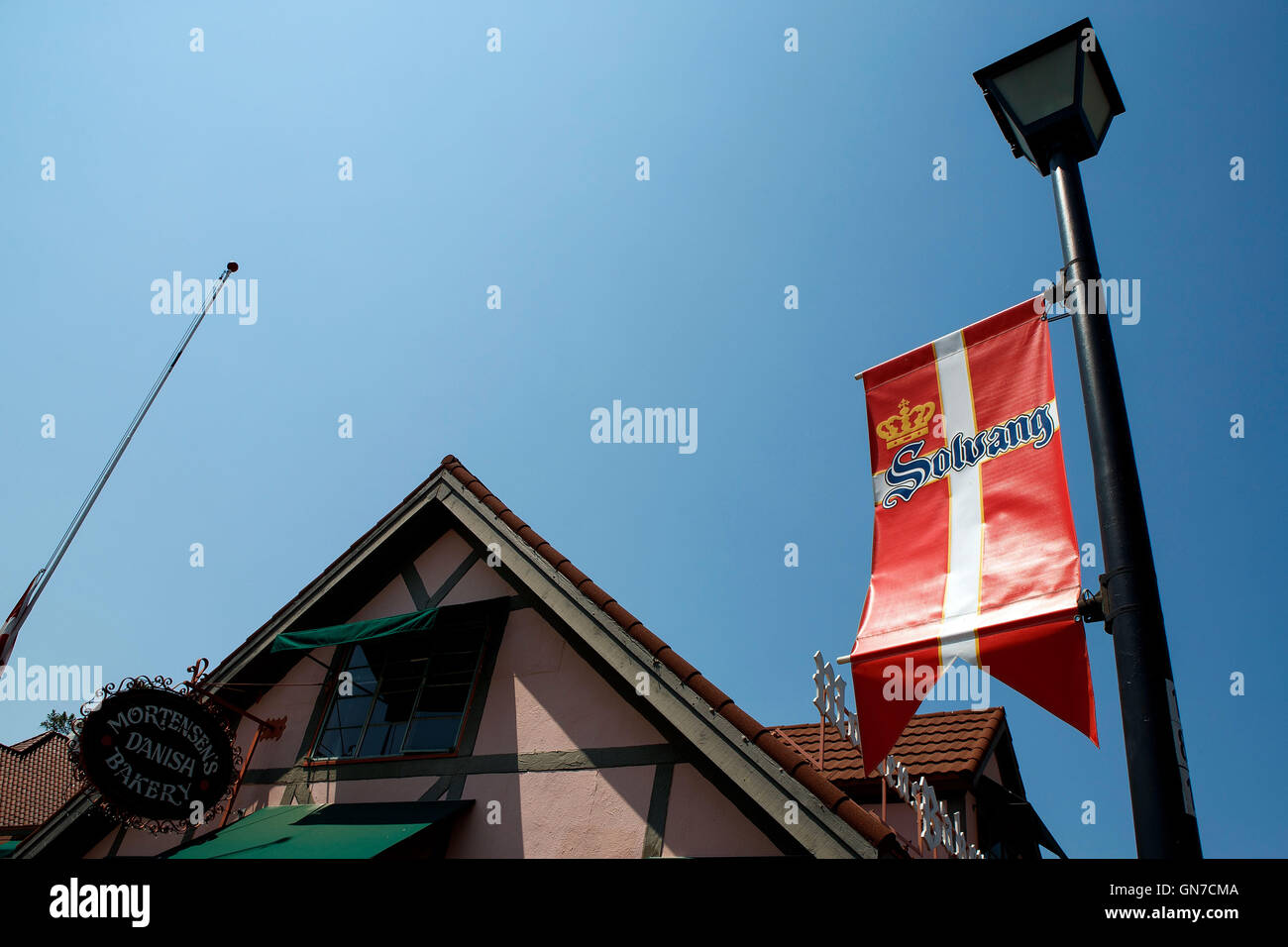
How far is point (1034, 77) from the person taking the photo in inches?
139

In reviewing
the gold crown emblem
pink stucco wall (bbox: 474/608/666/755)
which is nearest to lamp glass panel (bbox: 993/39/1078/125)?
the gold crown emblem

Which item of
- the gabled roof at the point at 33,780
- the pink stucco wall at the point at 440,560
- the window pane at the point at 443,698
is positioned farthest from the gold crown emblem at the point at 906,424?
the gabled roof at the point at 33,780

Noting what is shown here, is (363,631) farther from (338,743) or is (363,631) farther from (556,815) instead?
(556,815)

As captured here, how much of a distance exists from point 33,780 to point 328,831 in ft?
71.7

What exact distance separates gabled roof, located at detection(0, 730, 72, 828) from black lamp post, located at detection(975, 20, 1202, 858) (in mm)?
24554

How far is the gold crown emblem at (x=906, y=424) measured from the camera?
4445 millimetres

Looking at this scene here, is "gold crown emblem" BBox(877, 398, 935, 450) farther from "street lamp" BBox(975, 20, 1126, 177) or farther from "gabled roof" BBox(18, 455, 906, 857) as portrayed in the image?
"gabled roof" BBox(18, 455, 906, 857)

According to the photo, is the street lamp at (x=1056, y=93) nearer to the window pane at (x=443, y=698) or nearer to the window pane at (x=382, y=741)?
the window pane at (x=443, y=698)

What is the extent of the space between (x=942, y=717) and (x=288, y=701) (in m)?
9.34

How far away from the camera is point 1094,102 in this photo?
3584 millimetres

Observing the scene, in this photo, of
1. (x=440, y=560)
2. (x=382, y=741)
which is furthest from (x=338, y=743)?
(x=440, y=560)

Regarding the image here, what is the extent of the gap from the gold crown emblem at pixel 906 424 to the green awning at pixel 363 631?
519 centimetres
